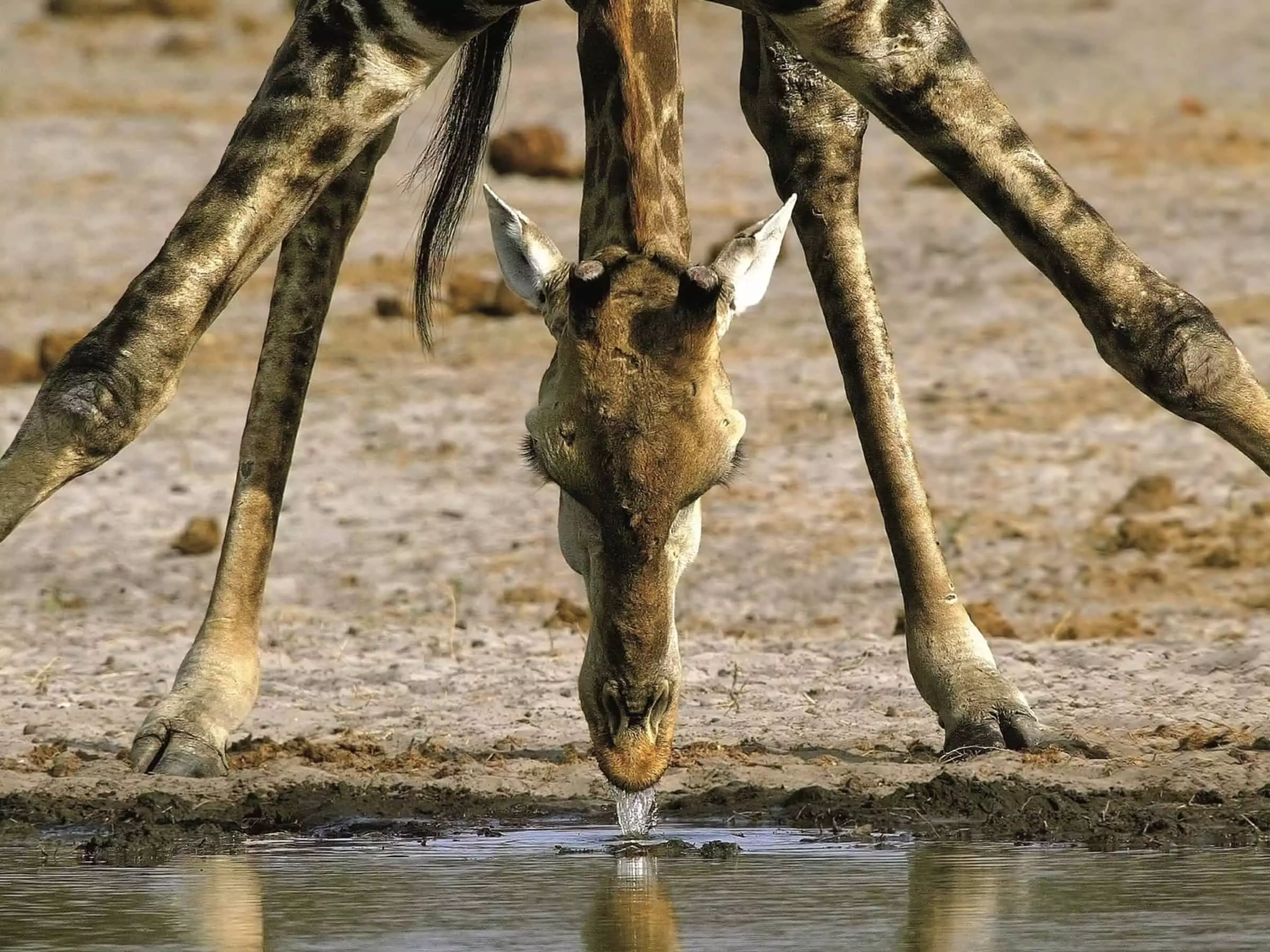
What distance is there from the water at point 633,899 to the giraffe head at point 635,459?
14.5 inches

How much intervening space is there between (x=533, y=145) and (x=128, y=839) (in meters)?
11.3

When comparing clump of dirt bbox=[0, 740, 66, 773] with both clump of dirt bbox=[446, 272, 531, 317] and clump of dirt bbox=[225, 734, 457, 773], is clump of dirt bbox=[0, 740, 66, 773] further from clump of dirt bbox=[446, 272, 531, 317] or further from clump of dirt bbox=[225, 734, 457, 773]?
clump of dirt bbox=[446, 272, 531, 317]

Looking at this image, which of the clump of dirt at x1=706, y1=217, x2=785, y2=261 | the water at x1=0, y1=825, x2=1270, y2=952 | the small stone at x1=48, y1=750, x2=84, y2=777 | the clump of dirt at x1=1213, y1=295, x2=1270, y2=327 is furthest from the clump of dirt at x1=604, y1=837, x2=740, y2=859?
Answer: the clump of dirt at x1=706, y1=217, x2=785, y2=261

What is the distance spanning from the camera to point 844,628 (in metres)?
8.45

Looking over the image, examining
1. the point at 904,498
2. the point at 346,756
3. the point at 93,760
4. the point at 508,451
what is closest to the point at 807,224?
the point at 904,498

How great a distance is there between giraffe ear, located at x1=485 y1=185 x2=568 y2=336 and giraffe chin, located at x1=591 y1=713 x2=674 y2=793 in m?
0.88

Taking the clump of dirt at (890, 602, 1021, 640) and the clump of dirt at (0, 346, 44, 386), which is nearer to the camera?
the clump of dirt at (890, 602, 1021, 640)

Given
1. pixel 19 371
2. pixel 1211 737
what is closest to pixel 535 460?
pixel 1211 737

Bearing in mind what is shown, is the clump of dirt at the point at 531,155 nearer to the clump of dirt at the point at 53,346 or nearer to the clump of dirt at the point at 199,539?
the clump of dirt at the point at 53,346

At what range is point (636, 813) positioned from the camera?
5.23 m

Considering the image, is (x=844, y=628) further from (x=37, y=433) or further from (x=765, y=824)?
(x=37, y=433)

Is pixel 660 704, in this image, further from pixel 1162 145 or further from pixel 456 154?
pixel 1162 145

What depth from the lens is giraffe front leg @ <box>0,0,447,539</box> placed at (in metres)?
4.80

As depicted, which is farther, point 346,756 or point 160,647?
point 160,647
